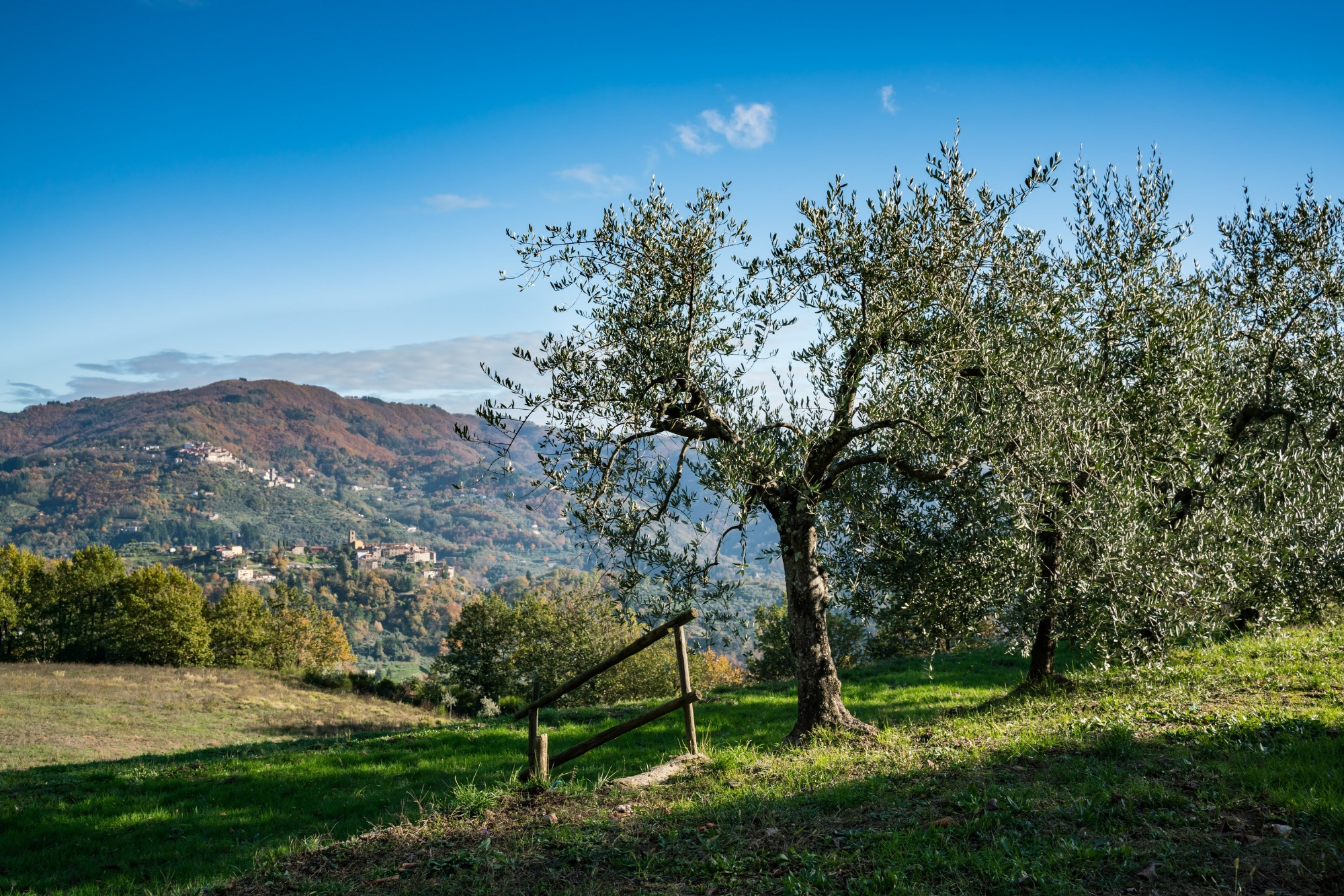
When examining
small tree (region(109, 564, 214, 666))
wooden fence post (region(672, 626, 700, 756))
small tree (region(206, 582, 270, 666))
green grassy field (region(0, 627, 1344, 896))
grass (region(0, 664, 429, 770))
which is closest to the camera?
green grassy field (region(0, 627, 1344, 896))

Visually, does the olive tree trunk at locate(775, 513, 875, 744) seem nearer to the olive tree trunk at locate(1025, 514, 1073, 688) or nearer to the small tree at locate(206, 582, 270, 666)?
the olive tree trunk at locate(1025, 514, 1073, 688)

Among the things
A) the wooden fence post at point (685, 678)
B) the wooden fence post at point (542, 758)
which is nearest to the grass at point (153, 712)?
the wooden fence post at point (542, 758)

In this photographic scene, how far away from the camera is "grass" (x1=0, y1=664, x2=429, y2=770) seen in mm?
30797

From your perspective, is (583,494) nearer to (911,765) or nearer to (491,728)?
(911,765)

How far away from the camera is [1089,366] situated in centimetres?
1150

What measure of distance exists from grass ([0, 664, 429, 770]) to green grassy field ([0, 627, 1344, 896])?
14356mm

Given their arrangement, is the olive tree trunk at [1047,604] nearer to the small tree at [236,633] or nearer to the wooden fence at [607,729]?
the wooden fence at [607,729]

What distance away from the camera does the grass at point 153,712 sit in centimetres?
3080

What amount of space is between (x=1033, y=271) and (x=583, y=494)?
8586 millimetres

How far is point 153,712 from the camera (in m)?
39.8

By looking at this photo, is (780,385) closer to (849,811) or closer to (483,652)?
(849,811)

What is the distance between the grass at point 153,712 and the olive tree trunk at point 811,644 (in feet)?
71.2

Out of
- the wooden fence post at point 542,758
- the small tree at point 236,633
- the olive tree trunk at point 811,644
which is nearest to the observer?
the wooden fence post at point 542,758

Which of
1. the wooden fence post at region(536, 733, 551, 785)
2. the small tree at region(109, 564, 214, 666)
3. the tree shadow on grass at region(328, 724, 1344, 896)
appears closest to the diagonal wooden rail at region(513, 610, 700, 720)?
the wooden fence post at region(536, 733, 551, 785)
